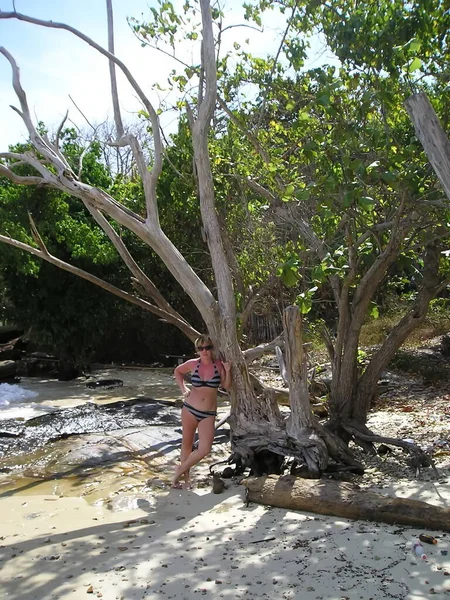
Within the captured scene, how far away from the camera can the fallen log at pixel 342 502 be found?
4.54 metres

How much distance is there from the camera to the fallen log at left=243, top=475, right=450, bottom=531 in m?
4.54

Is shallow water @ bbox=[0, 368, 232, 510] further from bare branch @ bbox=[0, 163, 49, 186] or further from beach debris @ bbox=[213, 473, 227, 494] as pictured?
bare branch @ bbox=[0, 163, 49, 186]

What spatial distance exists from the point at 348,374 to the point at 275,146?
3.53 meters

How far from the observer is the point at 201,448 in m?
6.45

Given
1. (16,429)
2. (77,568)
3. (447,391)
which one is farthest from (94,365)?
(77,568)

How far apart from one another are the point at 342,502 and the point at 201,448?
1.82 meters

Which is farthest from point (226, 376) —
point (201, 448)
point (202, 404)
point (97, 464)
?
point (97, 464)

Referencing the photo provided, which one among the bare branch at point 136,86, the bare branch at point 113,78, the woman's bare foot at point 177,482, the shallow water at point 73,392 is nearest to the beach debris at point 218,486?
the woman's bare foot at point 177,482

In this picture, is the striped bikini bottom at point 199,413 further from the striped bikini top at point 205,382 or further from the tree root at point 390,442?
the tree root at point 390,442

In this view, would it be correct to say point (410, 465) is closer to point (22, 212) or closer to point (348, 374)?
A: point (348, 374)

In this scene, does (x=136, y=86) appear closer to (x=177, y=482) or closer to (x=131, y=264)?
(x=131, y=264)

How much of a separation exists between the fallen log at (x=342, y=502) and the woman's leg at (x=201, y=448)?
0.60 metres

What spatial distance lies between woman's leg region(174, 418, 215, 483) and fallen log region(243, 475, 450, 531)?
1.97 ft

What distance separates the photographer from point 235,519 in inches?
207
